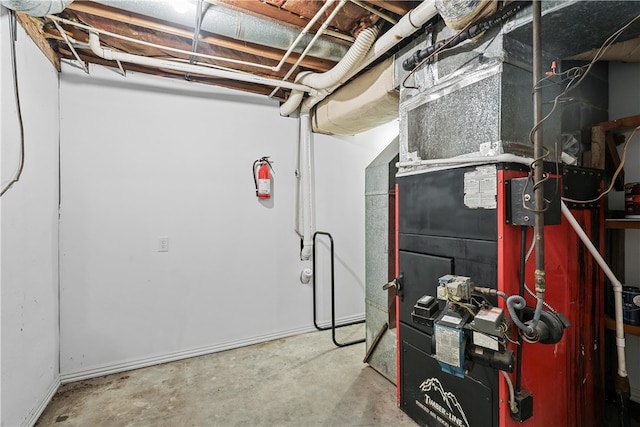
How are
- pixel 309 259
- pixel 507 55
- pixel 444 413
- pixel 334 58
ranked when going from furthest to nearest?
pixel 309 259 < pixel 334 58 < pixel 444 413 < pixel 507 55

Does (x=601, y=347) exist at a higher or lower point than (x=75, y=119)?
lower

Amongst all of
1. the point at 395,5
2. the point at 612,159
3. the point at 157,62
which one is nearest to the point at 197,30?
the point at 157,62

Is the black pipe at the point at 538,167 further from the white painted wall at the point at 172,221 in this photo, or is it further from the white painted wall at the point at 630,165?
the white painted wall at the point at 172,221

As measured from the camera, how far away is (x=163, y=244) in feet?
8.58

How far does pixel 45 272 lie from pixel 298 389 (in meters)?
2.00

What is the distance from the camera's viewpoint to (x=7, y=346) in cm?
158

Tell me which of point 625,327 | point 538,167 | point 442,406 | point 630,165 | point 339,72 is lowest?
point 442,406

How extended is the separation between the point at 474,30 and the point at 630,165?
152cm

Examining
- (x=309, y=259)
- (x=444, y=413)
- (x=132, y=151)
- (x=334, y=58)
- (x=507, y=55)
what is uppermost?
(x=334, y=58)

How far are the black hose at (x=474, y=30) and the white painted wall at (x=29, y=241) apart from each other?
7.67 ft

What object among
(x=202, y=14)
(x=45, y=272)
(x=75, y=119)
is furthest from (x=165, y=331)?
(x=202, y=14)

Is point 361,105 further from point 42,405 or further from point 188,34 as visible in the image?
point 42,405

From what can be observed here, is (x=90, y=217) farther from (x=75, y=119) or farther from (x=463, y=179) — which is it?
(x=463, y=179)

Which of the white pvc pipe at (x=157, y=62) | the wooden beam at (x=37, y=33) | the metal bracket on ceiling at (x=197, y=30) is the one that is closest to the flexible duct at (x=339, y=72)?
the white pvc pipe at (x=157, y=62)
